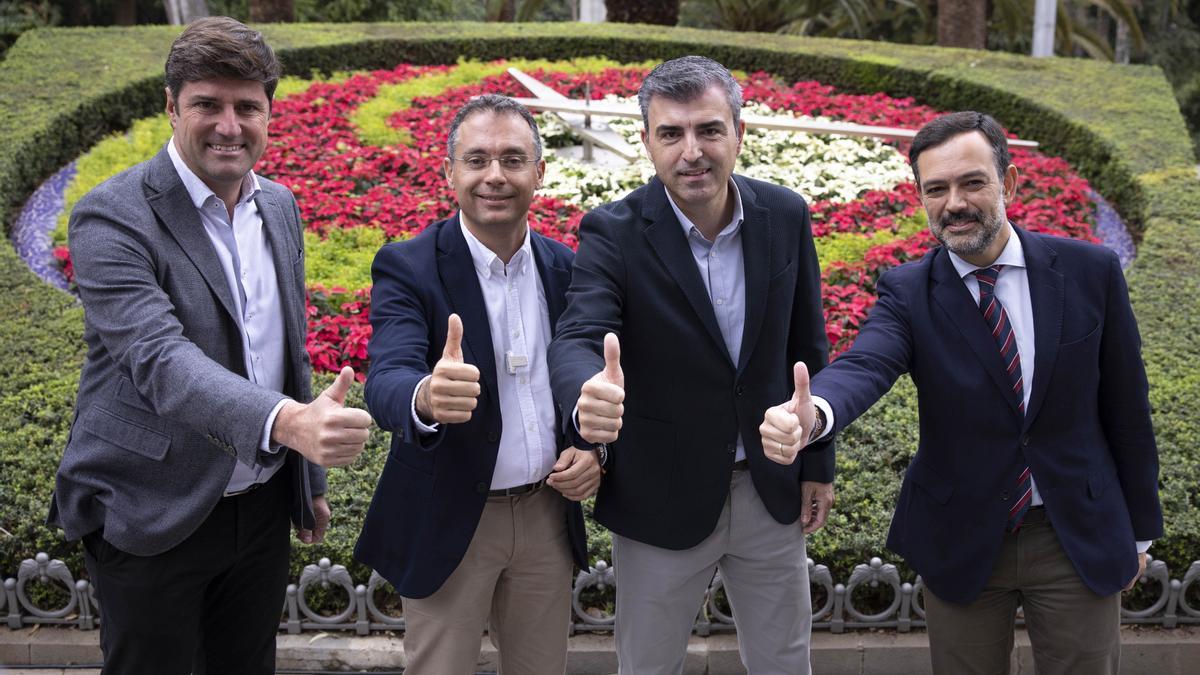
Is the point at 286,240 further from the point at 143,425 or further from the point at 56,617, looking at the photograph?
the point at 56,617

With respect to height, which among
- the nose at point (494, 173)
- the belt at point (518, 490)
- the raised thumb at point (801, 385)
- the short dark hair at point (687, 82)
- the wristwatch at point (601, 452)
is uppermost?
the short dark hair at point (687, 82)

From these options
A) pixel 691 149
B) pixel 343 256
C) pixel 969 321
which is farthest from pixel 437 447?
pixel 343 256

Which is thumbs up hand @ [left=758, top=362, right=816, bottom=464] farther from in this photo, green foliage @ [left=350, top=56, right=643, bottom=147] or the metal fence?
green foliage @ [left=350, top=56, right=643, bottom=147]

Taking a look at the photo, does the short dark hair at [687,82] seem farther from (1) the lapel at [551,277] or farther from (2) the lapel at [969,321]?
(2) the lapel at [969,321]

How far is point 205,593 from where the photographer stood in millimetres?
2818

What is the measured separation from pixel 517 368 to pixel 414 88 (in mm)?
7115

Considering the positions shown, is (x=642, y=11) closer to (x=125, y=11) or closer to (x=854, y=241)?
(x=854, y=241)

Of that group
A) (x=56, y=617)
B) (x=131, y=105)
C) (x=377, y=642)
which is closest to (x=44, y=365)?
(x=56, y=617)

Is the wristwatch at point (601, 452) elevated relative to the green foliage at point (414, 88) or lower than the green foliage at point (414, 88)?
lower

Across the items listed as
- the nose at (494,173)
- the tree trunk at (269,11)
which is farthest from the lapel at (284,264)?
the tree trunk at (269,11)

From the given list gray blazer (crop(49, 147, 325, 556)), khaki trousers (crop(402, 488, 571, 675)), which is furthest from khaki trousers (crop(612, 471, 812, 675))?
gray blazer (crop(49, 147, 325, 556))

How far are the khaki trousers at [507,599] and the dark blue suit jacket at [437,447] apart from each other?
3.0 inches

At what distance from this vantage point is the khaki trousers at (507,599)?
2.73m

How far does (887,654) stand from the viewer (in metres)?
3.70
